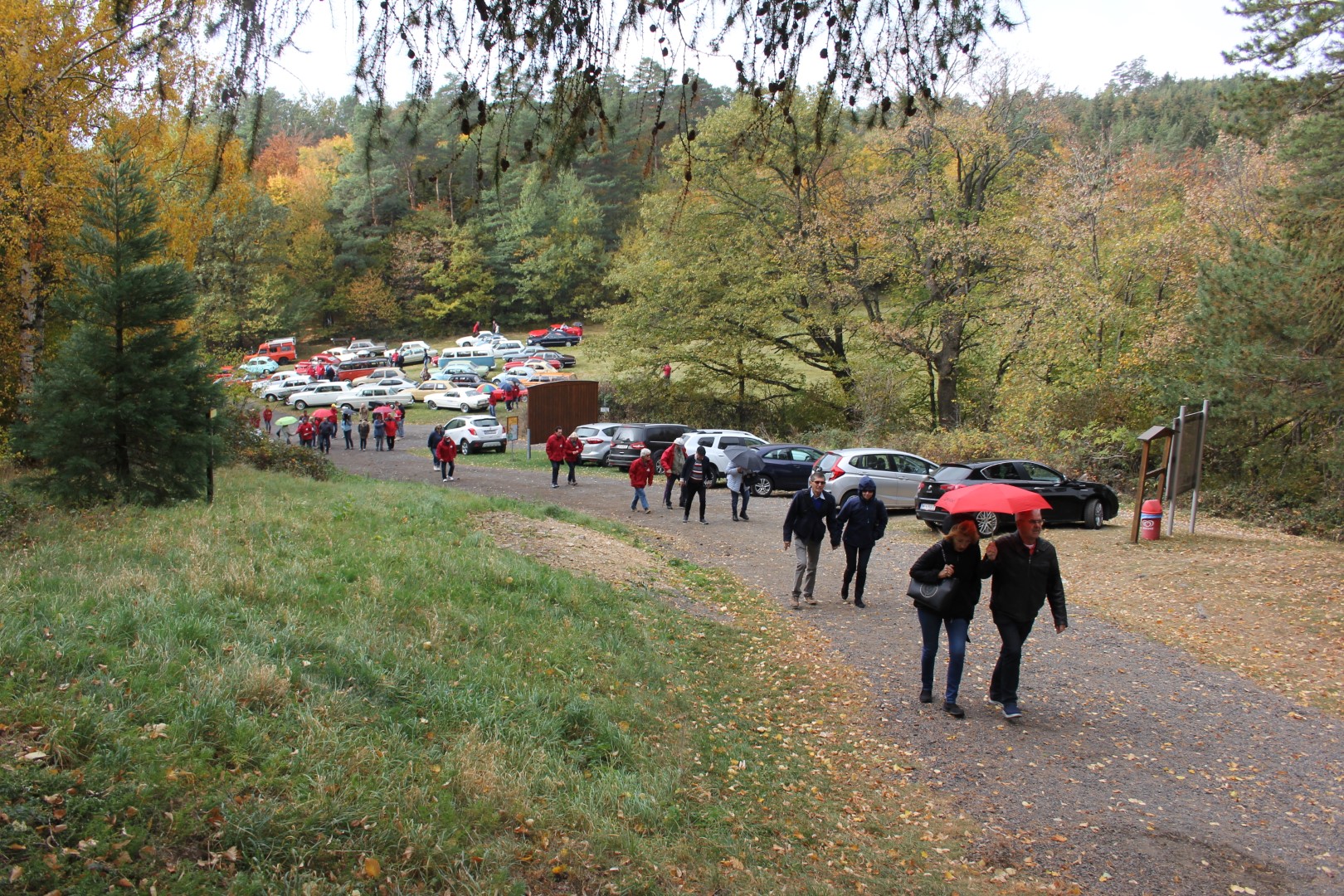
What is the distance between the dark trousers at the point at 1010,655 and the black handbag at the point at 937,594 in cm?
44

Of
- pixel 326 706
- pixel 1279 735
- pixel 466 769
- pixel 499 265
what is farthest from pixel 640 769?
pixel 499 265

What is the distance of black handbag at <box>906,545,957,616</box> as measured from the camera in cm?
734

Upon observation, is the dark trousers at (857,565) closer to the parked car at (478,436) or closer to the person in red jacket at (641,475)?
the person in red jacket at (641,475)

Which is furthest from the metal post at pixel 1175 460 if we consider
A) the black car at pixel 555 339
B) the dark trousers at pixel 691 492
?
the black car at pixel 555 339

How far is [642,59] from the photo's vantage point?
4277mm

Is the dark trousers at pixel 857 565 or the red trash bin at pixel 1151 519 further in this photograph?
the red trash bin at pixel 1151 519

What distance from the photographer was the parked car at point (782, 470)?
2345cm

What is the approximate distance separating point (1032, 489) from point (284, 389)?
44.6 metres

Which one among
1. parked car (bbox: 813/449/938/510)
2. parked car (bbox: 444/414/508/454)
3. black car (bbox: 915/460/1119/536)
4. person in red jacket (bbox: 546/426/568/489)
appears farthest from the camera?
parked car (bbox: 444/414/508/454)

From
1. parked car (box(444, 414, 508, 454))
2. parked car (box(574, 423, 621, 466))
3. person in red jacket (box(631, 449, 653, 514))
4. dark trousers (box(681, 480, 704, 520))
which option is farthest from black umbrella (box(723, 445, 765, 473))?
parked car (box(444, 414, 508, 454))

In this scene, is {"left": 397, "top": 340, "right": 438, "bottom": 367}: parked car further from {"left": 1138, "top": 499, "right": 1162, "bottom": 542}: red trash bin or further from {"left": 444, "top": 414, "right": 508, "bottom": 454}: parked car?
{"left": 1138, "top": 499, "right": 1162, "bottom": 542}: red trash bin

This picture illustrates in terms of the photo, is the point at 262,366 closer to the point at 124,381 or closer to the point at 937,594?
the point at 124,381

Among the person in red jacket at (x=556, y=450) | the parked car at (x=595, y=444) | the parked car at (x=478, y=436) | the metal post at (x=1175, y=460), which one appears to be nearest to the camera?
the metal post at (x=1175, y=460)

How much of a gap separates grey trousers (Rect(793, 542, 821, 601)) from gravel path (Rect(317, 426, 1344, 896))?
277 mm
